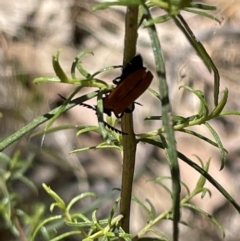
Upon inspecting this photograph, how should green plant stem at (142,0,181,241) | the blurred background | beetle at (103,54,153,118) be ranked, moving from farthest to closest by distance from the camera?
the blurred background, beetle at (103,54,153,118), green plant stem at (142,0,181,241)

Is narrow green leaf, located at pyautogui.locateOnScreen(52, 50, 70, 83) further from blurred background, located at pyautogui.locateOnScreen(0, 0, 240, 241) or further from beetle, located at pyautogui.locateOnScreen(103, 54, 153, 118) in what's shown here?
blurred background, located at pyautogui.locateOnScreen(0, 0, 240, 241)

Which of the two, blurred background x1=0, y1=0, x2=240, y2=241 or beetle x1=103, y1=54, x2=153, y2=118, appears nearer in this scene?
beetle x1=103, y1=54, x2=153, y2=118

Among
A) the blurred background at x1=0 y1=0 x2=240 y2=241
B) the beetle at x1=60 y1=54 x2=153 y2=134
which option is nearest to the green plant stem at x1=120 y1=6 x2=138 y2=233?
the beetle at x1=60 y1=54 x2=153 y2=134

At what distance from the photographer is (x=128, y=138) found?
1.57 ft

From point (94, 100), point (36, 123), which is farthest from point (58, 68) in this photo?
point (94, 100)

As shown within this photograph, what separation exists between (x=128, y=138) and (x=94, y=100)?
1.09 m

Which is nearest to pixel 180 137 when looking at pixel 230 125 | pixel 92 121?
pixel 230 125

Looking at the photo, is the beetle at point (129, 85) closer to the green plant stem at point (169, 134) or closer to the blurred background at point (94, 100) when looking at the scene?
the green plant stem at point (169, 134)

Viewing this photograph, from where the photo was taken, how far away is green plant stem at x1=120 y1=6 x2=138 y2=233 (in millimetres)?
391

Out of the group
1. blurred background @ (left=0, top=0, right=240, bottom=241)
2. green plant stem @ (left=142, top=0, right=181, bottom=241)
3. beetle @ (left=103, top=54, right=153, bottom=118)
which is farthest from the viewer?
blurred background @ (left=0, top=0, right=240, bottom=241)

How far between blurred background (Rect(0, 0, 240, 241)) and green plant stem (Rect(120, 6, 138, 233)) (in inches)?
26.2

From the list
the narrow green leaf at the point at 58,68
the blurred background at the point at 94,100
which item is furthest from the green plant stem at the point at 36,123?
the blurred background at the point at 94,100

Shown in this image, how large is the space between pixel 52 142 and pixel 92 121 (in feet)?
0.53

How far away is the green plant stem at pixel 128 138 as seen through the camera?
1.28 ft
